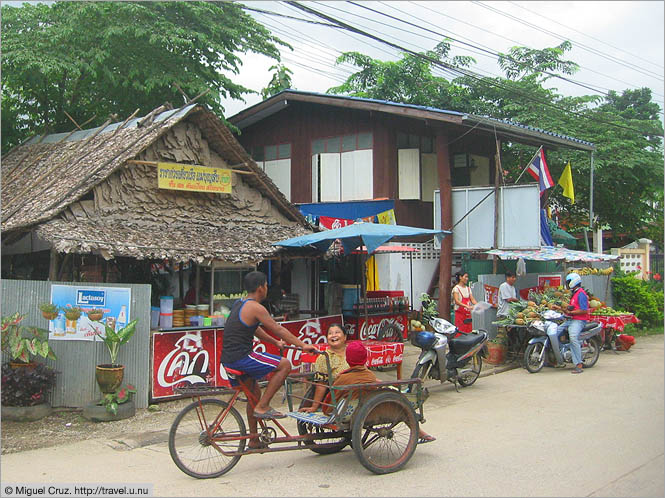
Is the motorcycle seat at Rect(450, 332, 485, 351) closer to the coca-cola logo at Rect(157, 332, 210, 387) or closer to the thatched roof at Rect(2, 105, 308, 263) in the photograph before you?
the thatched roof at Rect(2, 105, 308, 263)

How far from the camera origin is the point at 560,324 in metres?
12.8

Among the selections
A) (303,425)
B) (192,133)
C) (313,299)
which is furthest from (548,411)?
(192,133)

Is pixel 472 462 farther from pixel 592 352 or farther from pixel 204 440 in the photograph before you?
pixel 592 352

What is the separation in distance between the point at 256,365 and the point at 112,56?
1385cm

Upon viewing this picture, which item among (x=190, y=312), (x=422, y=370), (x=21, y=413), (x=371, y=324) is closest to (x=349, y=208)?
(x=371, y=324)

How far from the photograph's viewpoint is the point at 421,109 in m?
16.0

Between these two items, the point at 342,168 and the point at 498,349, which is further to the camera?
the point at 342,168

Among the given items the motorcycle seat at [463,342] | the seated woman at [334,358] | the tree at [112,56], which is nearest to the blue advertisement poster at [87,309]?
the seated woman at [334,358]

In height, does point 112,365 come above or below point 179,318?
below

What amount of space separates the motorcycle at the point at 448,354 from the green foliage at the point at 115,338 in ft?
14.3

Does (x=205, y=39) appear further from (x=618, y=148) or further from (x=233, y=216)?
(x=618, y=148)

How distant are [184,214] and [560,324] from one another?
7674 millimetres

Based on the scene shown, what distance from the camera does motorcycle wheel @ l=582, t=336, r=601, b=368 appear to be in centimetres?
1300

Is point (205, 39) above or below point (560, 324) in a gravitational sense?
above
